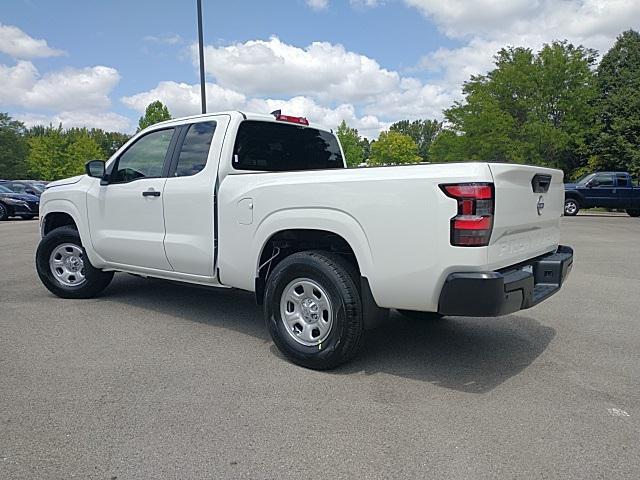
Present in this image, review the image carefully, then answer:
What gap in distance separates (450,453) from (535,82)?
1214 inches

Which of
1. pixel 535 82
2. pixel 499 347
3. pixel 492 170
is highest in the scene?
pixel 535 82

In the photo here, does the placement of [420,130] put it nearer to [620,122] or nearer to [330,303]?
[620,122]

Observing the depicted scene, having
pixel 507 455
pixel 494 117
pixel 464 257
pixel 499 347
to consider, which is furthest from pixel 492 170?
pixel 494 117

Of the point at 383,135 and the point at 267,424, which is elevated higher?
the point at 383,135

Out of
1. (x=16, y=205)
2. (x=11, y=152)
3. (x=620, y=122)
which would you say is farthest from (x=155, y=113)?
(x=11, y=152)

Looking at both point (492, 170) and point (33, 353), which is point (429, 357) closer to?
point (492, 170)

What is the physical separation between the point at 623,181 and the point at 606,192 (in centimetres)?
86

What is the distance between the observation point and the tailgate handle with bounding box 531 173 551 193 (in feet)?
12.4

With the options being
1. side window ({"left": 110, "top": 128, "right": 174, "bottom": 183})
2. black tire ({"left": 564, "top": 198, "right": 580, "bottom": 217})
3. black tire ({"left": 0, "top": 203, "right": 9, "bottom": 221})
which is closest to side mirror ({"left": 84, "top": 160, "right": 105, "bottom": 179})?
side window ({"left": 110, "top": 128, "right": 174, "bottom": 183})

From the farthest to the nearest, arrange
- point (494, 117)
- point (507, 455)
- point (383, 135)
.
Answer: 1. point (383, 135)
2. point (494, 117)
3. point (507, 455)

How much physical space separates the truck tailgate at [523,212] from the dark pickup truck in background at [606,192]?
19.2 metres

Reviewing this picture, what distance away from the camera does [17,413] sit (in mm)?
3221

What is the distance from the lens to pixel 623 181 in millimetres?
21578

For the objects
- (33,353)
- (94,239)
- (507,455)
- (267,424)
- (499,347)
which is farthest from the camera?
(94,239)
